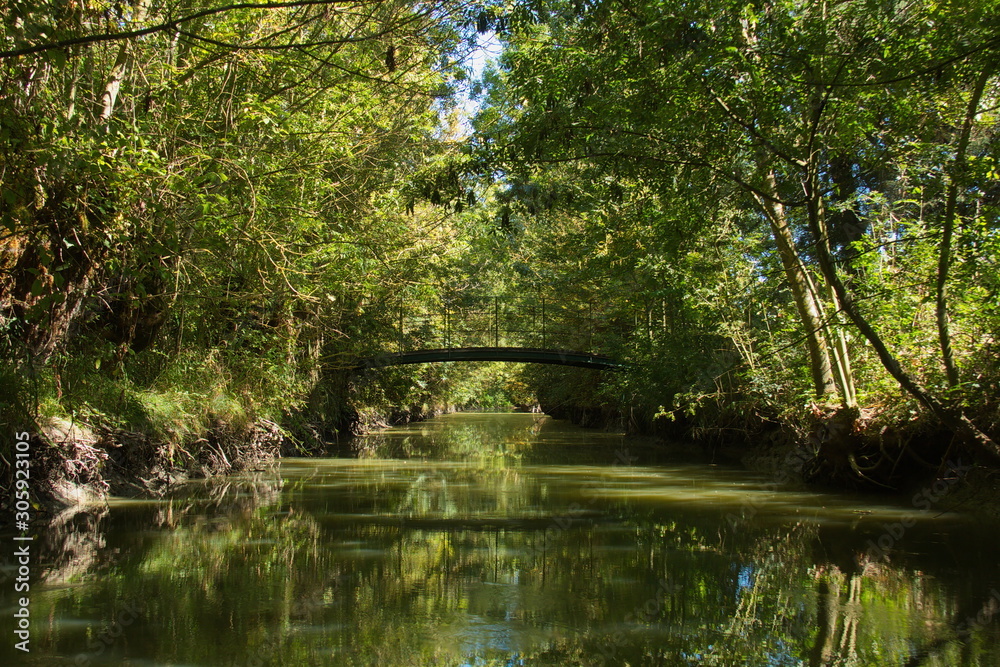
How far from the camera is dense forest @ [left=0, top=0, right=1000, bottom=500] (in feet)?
19.3

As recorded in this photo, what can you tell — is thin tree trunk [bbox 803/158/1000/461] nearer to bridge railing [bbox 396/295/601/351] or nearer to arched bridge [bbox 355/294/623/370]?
arched bridge [bbox 355/294/623/370]

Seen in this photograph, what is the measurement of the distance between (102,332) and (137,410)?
933 mm

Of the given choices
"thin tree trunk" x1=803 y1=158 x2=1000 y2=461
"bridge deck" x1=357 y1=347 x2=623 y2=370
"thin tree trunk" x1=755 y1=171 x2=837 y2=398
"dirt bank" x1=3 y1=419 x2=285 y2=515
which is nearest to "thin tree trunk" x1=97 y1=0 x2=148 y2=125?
"dirt bank" x1=3 y1=419 x2=285 y2=515

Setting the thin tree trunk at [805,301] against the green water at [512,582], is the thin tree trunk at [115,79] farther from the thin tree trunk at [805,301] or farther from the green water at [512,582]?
the thin tree trunk at [805,301]

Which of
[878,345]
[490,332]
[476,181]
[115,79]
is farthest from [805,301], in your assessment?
[490,332]

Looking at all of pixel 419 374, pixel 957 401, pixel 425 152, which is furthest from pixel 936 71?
pixel 419 374

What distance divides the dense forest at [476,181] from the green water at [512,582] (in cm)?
127

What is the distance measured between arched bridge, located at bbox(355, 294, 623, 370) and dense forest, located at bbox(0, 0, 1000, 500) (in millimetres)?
5451

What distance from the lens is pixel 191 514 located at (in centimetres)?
759

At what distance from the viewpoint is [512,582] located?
500 centimetres

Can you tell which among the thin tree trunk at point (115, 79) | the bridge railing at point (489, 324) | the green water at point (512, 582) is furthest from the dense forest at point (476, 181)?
the bridge railing at point (489, 324)

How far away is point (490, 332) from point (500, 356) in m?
5.73

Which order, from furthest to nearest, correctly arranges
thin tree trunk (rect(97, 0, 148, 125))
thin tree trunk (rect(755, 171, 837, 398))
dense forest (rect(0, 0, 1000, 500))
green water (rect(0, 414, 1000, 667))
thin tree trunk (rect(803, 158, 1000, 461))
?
1. thin tree trunk (rect(755, 171, 837, 398))
2. thin tree trunk (rect(97, 0, 148, 125))
3. thin tree trunk (rect(803, 158, 1000, 461))
4. dense forest (rect(0, 0, 1000, 500))
5. green water (rect(0, 414, 1000, 667))

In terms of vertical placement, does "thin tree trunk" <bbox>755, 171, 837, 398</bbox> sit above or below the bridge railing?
below
